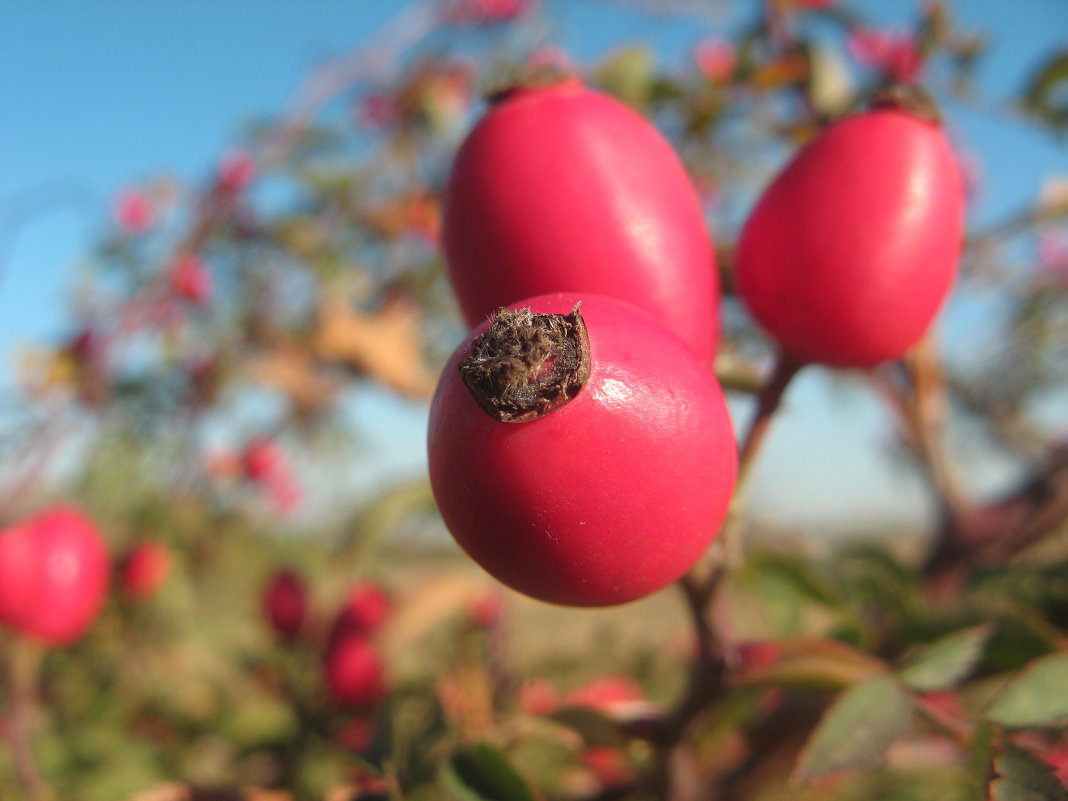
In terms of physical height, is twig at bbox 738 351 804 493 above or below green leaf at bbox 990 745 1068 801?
above

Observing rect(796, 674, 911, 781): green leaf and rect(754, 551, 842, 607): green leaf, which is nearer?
rect(796, 674, 911, 781): green leaf

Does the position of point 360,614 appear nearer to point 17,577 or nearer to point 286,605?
point 286,605

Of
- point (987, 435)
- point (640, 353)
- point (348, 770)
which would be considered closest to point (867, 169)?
point (640, 353)

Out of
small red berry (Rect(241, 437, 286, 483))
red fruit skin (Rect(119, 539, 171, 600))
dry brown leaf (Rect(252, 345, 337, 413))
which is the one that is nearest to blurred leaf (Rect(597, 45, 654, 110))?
dry brown leaf (Rect(252, 345, 337, 413))

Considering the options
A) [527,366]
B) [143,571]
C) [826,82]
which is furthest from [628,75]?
[143,571]

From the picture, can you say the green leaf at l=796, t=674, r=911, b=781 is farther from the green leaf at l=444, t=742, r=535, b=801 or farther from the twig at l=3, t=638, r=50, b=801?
the twig at l=3, t=638, r=50, b=801

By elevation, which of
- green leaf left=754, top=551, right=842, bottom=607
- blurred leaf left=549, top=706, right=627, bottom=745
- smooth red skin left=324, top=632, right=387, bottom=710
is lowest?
smooth red skin left=324, top=632, right=387, bottom=710
